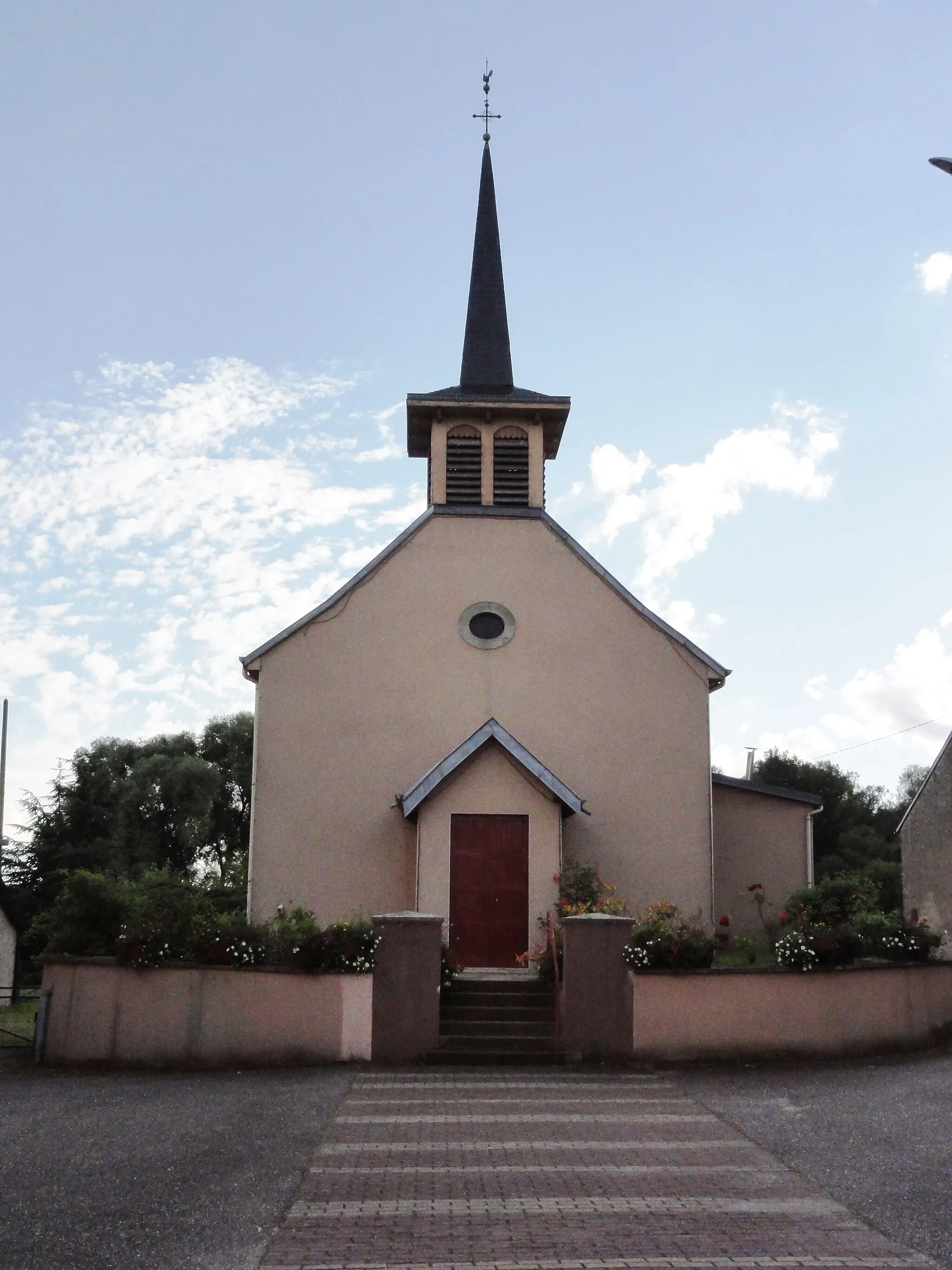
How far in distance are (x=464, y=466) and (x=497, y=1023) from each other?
10.9m

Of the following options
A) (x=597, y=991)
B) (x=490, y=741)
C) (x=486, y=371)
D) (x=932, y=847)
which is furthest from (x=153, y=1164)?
(x=932, y=847)

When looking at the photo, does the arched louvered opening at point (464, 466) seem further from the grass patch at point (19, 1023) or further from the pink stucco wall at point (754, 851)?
the grass patch at point (19, 1023)

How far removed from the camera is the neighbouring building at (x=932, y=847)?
2825 cm

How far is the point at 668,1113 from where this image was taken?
1138cm

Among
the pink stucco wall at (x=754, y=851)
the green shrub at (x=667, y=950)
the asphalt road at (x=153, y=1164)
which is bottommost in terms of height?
the asphalt road at (x=153, y=1164)

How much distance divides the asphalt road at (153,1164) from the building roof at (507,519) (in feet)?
29.1

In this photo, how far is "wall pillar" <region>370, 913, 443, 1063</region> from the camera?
48.2 ft

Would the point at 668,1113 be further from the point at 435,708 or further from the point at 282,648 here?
the point at 282,648

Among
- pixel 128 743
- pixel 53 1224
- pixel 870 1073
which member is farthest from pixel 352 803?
pixel 128 743

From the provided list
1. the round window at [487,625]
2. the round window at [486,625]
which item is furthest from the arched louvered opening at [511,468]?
the round window at [486,625]

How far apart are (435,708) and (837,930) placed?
26.5 ft

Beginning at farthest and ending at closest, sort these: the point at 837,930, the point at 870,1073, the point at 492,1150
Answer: the point at 837,930 < the point at 870,1073 < the point at 492,1150

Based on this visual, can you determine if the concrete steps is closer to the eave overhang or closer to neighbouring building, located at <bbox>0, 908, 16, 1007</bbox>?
the eave overhang

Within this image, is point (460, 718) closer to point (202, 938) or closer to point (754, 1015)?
point (202, 938)
